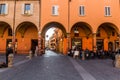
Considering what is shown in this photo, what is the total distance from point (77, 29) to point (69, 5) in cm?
581

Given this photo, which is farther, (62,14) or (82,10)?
(82,10)

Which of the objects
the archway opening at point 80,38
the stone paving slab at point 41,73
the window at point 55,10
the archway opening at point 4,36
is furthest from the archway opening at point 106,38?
the stone paving slab at point 41,73

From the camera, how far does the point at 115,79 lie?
11055mm

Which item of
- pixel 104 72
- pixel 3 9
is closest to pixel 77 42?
pixel 3 9

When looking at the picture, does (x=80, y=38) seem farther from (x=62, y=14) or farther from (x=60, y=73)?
(x=60, y=73)

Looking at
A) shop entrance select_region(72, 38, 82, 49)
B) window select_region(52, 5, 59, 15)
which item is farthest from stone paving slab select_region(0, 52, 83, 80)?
shop entrance select_region(72, 38, 82, 49)

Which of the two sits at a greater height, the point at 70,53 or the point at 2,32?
the point at 2,32

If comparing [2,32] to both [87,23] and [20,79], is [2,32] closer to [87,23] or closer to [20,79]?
[87,23]

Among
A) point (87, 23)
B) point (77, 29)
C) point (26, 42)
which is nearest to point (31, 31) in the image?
point (26, 42)

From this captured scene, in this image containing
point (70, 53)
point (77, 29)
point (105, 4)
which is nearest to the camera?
point (70, 53)

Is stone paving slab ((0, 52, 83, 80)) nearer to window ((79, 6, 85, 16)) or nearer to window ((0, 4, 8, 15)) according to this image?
window ((79, 6, 85, 16))

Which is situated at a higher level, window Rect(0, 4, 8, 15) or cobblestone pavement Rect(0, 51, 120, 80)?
window Rect(0, 4, 8, 15)

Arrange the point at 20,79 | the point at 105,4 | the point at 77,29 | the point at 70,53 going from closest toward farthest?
the point at 20,79
the point at 70,53
the point at 105,4
the point at 77,29

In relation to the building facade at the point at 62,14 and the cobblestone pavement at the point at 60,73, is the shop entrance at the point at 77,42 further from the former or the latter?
the cobblestone pavement at the point at 60,73
